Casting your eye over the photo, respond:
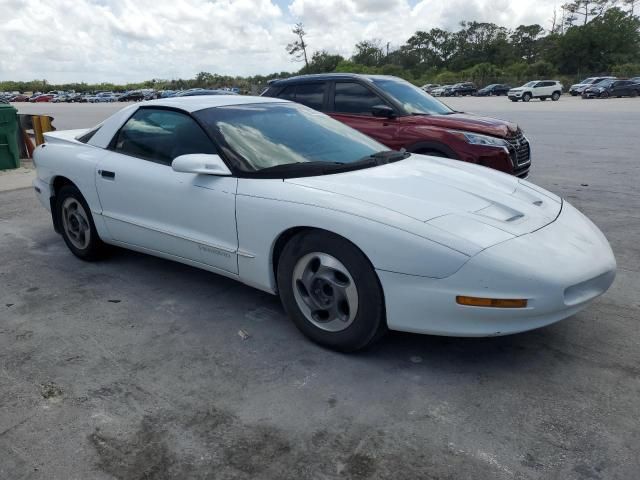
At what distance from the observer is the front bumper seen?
2.59 metres

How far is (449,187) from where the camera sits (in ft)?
10.9

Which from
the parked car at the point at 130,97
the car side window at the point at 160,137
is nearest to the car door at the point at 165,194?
the car side window at the point at 160,137

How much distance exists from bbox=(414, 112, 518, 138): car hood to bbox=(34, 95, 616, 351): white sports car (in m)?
2.68

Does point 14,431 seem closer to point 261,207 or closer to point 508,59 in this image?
point 261,207

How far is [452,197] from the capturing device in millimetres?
3133

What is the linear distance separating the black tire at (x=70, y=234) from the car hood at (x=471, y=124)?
3942 mm

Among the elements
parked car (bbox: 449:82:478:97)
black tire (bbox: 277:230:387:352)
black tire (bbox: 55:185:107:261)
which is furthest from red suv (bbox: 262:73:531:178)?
parked car (bbox: 449:82:478:97)

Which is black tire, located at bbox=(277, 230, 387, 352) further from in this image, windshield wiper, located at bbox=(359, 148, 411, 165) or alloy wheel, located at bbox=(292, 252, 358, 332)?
windshield wiper, located at bbox=(359, 148, 411, 165)

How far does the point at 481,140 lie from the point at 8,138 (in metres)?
8.03

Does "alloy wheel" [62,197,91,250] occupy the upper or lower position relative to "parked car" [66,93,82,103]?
upper

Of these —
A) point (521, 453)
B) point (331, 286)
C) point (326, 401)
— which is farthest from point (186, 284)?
point (521, 453)

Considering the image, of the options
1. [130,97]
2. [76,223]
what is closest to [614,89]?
[76,223]

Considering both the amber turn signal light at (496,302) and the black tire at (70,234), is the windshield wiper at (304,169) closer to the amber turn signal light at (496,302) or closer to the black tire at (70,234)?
the amber turn signal light at (496,302)

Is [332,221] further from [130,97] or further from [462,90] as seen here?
[130,97]
